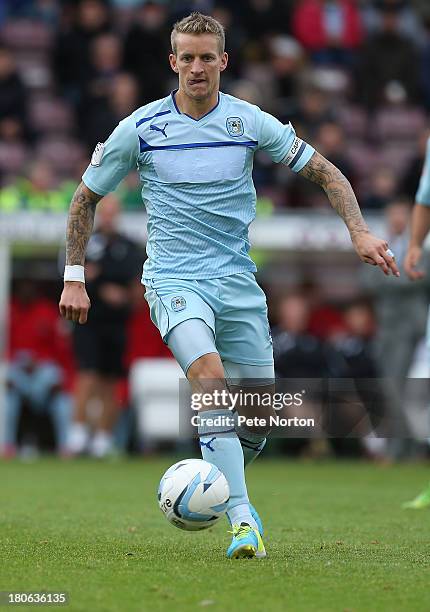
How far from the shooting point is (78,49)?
18.4 meters

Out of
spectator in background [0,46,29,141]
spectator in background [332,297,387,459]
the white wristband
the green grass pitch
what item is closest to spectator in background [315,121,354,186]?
spectator in background [332,297,387,459]

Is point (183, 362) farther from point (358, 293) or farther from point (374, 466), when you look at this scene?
point (358, 293)

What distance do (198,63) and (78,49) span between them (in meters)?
12.6

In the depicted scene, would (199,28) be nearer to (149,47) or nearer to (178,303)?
(178,303)

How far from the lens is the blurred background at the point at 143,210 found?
14.4 metres

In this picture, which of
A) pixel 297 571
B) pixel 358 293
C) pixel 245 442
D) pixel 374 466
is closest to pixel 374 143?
pixel 358 293

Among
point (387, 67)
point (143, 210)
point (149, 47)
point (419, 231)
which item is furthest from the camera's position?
point (387, 67)

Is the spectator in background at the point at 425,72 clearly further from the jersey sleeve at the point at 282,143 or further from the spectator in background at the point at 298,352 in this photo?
the jersey sleeve at the point at 282,143

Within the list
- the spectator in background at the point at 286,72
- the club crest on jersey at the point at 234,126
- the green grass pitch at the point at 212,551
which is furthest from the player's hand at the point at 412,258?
the spectator in background at the point at 286,72

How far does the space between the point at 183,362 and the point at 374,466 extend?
7931 millimetres

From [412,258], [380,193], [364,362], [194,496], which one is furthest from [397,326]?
[194,496]

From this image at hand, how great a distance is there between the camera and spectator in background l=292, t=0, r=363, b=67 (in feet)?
65.2

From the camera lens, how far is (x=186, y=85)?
6270 mm

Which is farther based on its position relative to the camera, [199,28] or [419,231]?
[419,231]
